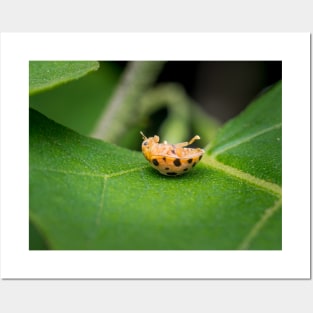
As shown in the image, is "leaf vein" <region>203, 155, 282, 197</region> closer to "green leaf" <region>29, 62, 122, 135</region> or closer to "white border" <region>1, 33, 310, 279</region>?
"white border" <region>1, 33, 310, 279</region>

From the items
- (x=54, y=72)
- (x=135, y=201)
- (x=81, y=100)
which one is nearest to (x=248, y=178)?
(x=135, y=201)

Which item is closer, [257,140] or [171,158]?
[171,158]

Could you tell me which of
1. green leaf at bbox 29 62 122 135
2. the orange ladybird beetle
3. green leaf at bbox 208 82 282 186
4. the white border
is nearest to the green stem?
green leaf at bbox 29 62 122 135

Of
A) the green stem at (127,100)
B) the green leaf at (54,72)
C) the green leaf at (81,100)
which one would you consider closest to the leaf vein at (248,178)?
the green leaf at (54,72)

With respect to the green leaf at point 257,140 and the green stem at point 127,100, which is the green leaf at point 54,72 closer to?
the green leaf at point 257,140

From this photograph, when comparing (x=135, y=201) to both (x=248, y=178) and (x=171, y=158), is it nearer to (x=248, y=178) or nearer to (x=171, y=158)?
(x=171, y=158)

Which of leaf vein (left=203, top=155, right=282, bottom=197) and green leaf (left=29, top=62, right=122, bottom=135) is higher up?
green leaf (left=29, top=62, right=122, bottom=135)
